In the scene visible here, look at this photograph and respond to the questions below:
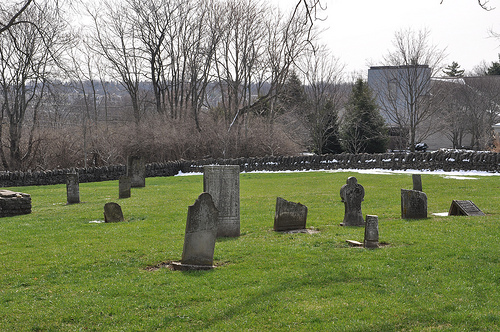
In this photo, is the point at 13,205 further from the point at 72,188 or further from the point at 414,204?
the point at 414,204

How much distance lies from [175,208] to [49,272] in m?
7.75

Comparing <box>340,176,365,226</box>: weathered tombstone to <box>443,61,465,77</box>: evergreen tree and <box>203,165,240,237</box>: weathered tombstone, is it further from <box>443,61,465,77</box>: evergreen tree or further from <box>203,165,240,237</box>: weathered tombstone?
<box>443,61,465,77</box>: evergreen tree

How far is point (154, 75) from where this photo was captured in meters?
44.6

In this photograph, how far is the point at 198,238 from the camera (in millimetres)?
7746

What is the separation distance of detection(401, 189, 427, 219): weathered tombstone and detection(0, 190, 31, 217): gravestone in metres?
12.1

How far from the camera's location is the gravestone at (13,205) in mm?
15555

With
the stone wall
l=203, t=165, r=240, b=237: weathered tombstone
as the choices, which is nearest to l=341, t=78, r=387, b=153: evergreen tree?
the stone wall

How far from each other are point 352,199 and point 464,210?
3.24 m

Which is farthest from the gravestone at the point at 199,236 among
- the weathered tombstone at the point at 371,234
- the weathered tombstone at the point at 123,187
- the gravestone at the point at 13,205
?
the weathered tombstone at the point at 123,187

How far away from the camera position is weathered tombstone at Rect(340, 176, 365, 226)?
1113cm

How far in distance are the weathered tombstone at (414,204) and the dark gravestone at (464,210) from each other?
1.09m

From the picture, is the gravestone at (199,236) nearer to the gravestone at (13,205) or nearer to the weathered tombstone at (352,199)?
the weathered tombstone at (352,199)

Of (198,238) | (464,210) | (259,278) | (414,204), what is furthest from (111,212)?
(464,210)

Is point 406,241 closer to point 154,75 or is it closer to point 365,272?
point 365,272
